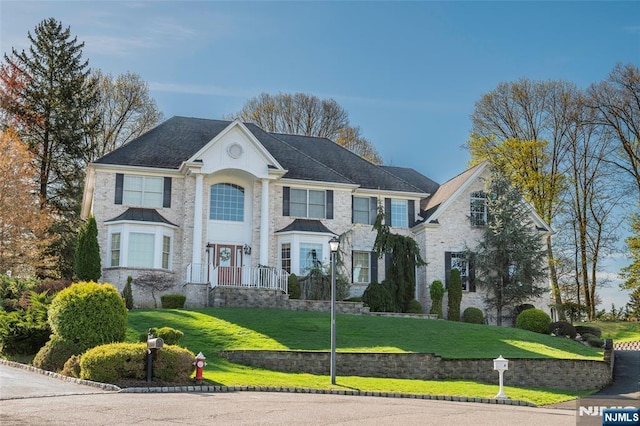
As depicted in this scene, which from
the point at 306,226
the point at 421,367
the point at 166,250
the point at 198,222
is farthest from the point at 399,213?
the point at 421,367

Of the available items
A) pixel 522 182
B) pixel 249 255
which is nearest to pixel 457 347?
pixel 249 255

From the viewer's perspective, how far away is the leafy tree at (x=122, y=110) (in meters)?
47.7

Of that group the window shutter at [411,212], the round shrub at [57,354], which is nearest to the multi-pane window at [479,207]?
the window shutter at [411,212]

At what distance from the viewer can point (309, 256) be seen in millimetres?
35375

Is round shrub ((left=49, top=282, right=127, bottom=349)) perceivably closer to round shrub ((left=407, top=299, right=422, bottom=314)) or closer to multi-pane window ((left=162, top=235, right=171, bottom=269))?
multi-pane window ((left=162, top=235, right=171, bottom=269))

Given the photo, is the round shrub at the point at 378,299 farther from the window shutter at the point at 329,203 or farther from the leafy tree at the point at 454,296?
the window shutter at the point at 329,203

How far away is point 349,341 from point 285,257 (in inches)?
427

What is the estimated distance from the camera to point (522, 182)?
43.2 metres

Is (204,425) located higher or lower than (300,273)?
lower

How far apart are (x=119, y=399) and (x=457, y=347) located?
13717 mm

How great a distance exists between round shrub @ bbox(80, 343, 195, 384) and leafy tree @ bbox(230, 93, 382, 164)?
115 ft

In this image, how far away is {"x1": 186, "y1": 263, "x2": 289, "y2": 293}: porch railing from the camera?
3331 centimetres

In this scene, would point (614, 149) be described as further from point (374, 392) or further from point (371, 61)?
point (374, 392)

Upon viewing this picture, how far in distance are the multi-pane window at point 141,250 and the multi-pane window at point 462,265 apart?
1460 cm
